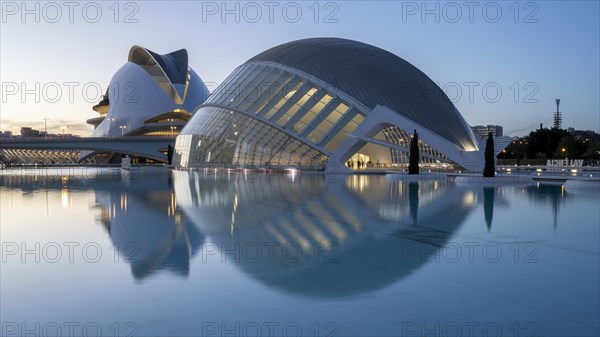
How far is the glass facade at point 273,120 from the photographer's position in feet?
128

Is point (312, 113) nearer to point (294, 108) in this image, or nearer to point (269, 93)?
point (294, 108)

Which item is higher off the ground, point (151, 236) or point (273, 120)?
point (273, 120)

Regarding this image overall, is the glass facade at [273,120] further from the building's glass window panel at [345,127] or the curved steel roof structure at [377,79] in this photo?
the curved steel roof structure at [377,79]

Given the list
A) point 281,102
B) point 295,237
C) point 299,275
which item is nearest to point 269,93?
point 281,102

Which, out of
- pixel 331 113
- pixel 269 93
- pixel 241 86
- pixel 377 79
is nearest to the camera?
pixel 331 113

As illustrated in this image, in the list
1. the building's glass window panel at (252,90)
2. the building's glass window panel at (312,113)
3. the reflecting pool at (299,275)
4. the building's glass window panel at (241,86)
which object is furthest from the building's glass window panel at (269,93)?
the reflecting pool at (299,275)

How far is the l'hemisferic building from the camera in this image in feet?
120

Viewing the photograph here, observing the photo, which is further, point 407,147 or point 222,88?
point 222,88

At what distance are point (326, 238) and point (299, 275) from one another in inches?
102

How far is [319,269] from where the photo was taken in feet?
20.3

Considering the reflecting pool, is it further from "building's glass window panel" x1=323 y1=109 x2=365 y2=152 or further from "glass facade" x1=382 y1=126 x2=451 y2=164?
"building's glass window panel" x1=323 y1=109 x2=365 y2=152

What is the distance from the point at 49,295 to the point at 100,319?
111 centimetres

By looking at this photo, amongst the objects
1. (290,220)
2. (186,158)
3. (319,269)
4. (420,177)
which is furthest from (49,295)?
(186,158)

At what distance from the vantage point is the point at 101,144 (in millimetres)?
87125
